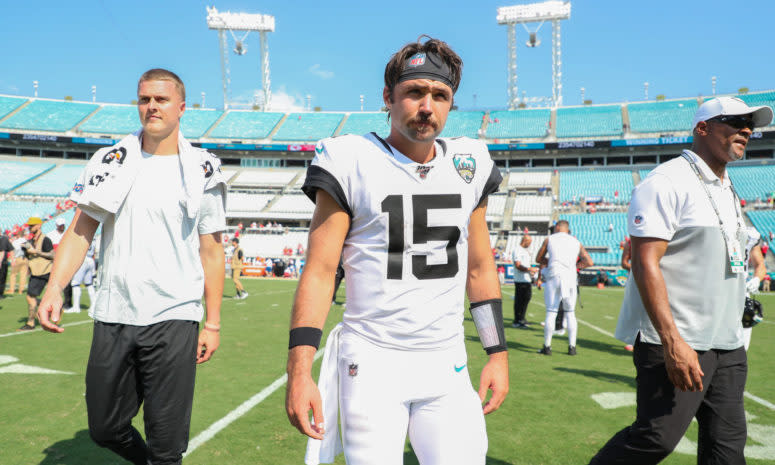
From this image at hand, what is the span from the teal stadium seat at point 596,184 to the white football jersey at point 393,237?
42.1m

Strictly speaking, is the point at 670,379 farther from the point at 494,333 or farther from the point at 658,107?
the point at 658,107

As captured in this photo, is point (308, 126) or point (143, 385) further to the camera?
point (308, 126)

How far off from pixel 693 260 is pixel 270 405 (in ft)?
13.3

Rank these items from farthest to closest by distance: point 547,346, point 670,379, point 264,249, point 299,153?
point 299,153 < point 264,249 < point 547,346 < point 670,379

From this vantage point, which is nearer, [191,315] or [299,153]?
[191,315]

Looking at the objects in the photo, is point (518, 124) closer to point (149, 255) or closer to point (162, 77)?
point (162, 77)

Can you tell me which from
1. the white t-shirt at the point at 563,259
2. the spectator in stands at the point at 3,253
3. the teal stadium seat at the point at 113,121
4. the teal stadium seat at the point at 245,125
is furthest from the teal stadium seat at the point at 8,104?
the white t-shirt at the point at 563,259

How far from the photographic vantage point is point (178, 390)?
284 centimetres

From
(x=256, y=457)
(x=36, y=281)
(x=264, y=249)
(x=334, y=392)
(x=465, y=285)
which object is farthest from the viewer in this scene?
(x=264, y=249)

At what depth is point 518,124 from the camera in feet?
170

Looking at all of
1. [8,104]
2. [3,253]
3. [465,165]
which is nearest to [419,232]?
[465,165]

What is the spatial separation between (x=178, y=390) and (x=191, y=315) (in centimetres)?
39

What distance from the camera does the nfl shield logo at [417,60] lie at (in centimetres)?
199

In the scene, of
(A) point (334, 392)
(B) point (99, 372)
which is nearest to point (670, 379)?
(A) point (334, 392)
